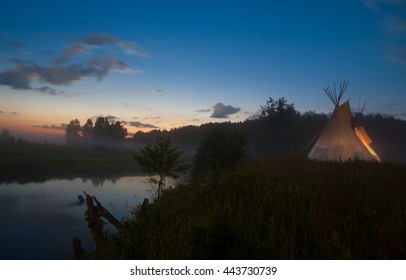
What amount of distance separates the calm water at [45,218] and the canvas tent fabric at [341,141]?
14.1 m

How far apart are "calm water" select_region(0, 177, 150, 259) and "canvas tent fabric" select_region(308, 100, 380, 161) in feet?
46.4

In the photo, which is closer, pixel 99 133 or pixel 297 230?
pixel 297 230

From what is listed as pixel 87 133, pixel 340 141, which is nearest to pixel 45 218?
pixel 340 141

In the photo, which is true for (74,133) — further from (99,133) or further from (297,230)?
(297,230)

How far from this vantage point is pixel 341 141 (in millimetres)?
19953

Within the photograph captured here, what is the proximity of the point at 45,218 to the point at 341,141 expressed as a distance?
83.0ft

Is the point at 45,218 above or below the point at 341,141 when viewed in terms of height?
below

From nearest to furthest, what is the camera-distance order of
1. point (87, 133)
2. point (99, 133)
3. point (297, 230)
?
point (297, 230), point (99, 133), point (87, 133)

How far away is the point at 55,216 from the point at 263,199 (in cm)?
2451

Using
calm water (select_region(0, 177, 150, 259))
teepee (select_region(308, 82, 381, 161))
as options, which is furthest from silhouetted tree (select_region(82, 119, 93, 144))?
teepee (select_region(308, 82, 381, 161))

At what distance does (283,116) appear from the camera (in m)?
50.4

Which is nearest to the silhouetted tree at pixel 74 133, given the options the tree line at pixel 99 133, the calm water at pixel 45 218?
the tree line at pixel 99 133

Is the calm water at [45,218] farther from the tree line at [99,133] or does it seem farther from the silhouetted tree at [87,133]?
the silhouetted tree at [87,133]
